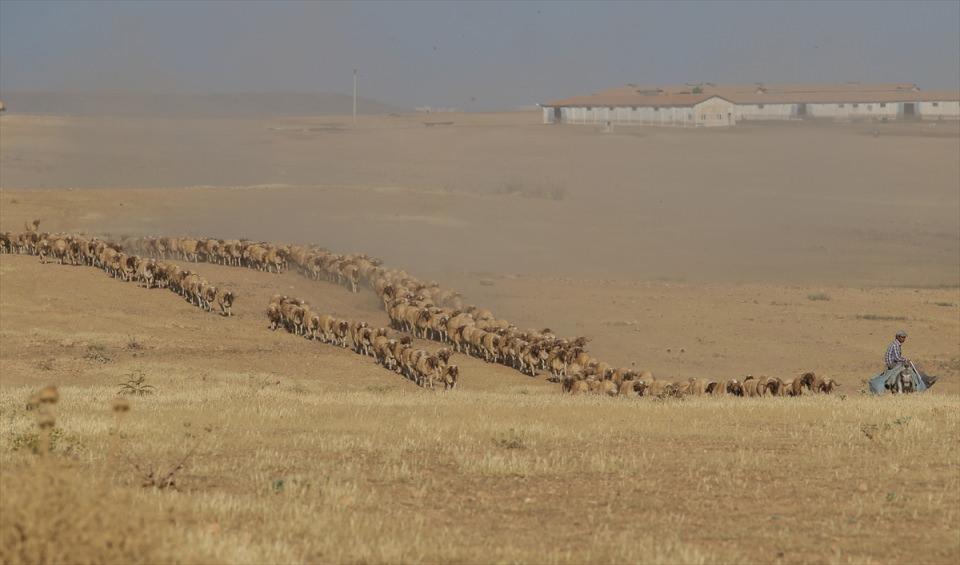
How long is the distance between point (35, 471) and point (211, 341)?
22.9m

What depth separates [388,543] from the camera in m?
9.99

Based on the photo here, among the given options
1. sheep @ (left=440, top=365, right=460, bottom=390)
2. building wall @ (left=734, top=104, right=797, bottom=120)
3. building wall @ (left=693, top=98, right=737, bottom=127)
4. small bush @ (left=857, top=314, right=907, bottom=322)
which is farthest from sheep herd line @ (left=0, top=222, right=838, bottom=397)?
building wall @ (left=734, top=104, right=797, bottom=120)

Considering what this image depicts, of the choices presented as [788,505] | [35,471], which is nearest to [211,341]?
[788,505]

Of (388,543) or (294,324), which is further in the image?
(294,324)

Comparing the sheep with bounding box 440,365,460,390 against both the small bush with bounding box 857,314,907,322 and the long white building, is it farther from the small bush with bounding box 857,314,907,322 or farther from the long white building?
the long white building

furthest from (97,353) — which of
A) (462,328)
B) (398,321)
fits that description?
(462,328)

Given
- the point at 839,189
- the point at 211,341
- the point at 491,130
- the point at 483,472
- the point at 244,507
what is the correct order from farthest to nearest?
the point at 491,130 < the point at 839,189 < the point at 211,341 < the point at 483,472 < the point at 244,507

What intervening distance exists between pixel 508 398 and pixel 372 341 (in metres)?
7.78

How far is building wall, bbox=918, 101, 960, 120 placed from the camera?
463 ft

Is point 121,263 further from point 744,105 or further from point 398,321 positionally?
point 744,105

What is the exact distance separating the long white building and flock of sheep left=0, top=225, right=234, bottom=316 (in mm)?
96351

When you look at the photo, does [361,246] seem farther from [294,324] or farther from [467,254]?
[294,324]

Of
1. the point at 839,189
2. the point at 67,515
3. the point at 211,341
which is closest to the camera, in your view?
the point at 67,515

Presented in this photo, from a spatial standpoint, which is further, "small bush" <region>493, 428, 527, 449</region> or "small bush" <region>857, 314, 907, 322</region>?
"small bush" <region>857, 314, 907, 322</region>
